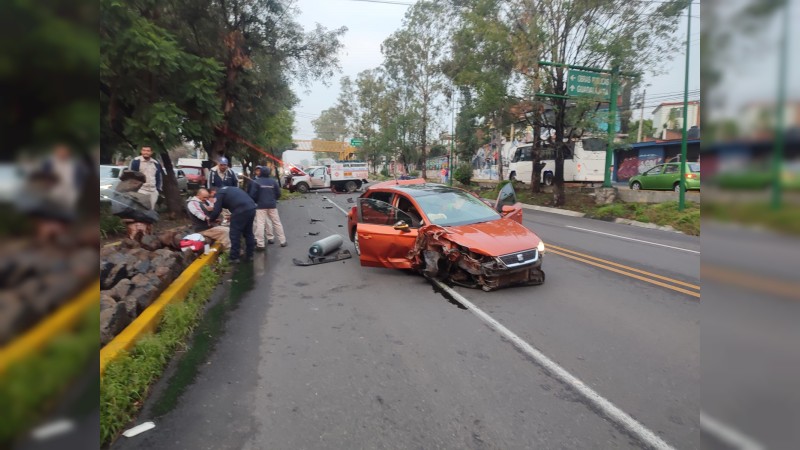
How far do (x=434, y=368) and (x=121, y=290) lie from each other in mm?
3680

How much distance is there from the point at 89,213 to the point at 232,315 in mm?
5489

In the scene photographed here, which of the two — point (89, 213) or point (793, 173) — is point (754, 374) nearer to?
point (793, 173)

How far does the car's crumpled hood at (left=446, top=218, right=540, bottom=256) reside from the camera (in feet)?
21.2

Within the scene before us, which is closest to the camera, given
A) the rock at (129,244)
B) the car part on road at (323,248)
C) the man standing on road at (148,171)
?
the rock at (129,244)

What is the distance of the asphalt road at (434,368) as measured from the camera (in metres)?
3.26

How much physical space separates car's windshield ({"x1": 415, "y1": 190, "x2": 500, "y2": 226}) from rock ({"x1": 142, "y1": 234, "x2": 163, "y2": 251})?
15.0 feet

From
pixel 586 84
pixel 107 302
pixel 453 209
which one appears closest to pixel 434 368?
pixel 107 302

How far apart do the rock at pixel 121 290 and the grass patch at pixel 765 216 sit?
5.75 m

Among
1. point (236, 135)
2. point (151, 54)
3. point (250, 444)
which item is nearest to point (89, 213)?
point (250, 444)

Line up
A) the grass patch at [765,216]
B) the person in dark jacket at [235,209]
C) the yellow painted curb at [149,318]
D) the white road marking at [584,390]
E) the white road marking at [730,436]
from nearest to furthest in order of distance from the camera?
the grass patch at [765,216] → the white road marking at [730,436] → the white road marking at [584,390] → the yellow painted curb at [149,318] → the person in dark jacket at [235,209]

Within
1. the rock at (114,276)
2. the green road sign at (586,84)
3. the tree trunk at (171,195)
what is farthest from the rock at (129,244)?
the green road sign at (586,84)

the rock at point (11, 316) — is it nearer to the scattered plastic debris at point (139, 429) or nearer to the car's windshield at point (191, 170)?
the scattered plastic debris at point (139, 429)

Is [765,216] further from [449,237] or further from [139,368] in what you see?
[449,237]

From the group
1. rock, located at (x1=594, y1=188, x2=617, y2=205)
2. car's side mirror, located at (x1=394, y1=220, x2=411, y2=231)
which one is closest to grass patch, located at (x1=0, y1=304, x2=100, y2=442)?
car's side mirror, located at (x1=394, y1=220, x2=411, y2=231)
